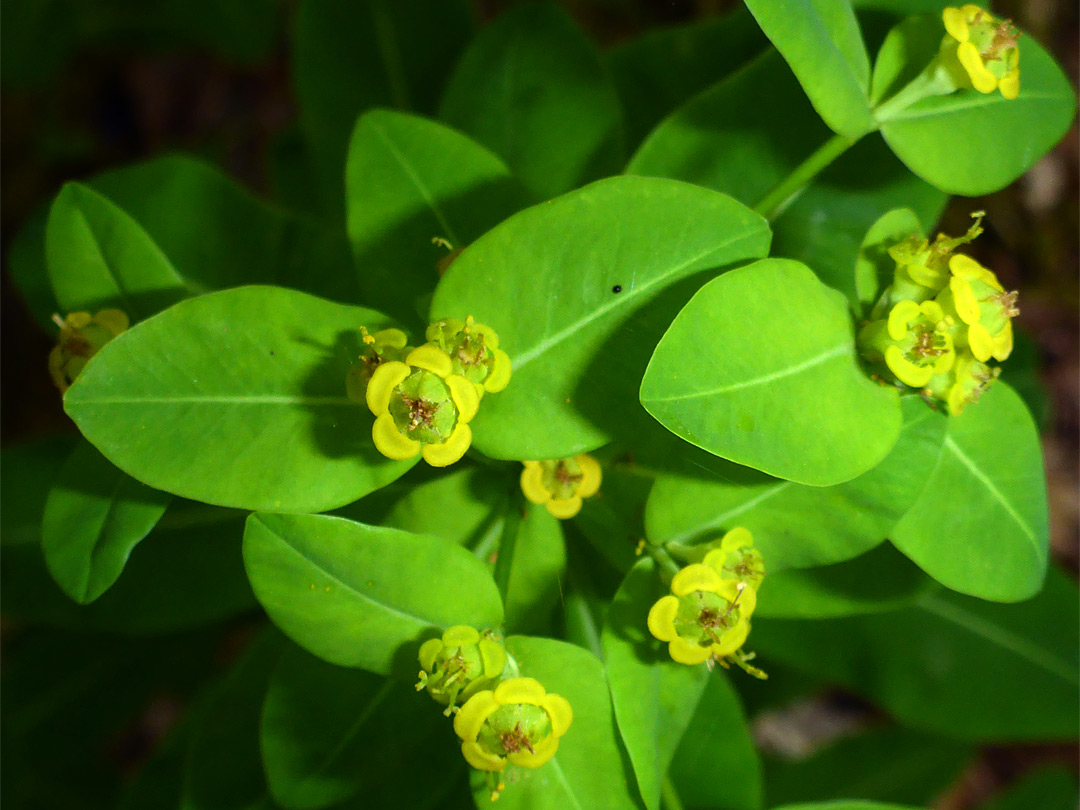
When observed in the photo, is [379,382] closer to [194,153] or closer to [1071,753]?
[194,153]

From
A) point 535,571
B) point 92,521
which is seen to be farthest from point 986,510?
point 92,521

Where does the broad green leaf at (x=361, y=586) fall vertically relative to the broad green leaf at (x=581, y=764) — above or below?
above

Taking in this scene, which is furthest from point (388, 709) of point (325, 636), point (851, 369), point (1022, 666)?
point (1022, 666)

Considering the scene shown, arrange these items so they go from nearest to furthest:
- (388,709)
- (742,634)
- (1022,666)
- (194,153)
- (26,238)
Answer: (742,634) → (388,709) → (26,238) → (1022,666) → (194,153)

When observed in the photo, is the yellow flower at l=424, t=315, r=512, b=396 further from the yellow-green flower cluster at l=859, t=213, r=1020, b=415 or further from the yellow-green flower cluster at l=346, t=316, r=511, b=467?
the yellow-green flower cluster at l=859, t=213, r=1020, b=415

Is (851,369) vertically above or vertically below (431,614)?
above

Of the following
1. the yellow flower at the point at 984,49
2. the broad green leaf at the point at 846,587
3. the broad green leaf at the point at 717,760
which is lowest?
the broad green leaf at the point at 717,760

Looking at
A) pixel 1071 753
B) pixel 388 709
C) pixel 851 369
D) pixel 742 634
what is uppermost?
pixel 851 369

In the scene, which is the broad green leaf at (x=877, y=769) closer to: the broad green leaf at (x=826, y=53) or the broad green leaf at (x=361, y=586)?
the broad green leaf at (x=361, y=586)

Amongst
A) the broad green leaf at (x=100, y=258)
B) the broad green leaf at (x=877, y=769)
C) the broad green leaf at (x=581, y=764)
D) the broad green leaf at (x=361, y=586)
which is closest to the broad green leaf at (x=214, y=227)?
the broad green leaf at (x=100, y=258)
